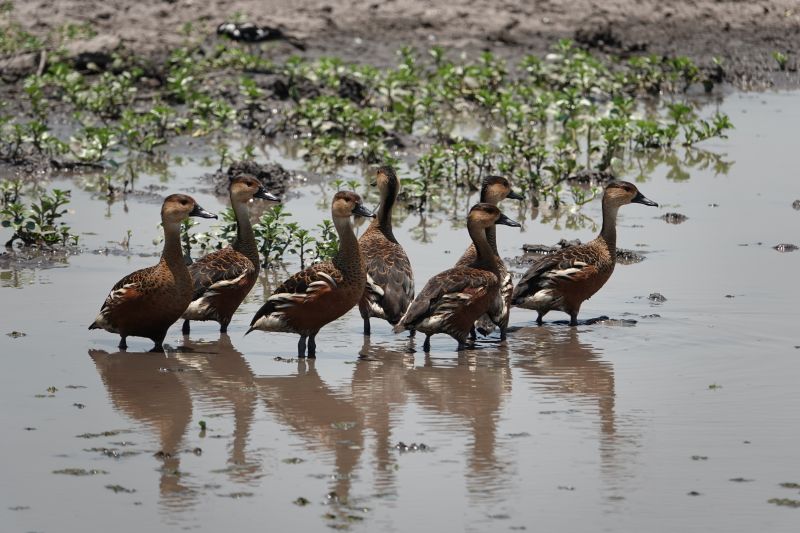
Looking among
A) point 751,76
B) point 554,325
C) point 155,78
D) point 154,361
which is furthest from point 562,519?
point 751,76

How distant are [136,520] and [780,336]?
18.2 ft

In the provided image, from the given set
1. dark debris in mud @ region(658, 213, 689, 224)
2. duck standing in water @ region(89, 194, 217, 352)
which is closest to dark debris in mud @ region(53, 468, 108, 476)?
duck standing in water @ region(89, 194, 217, 352)

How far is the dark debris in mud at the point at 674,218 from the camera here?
14591 mm

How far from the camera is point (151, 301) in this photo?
32.7 ft

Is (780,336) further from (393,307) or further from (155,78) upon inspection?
(155,78)

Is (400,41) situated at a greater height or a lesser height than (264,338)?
greater

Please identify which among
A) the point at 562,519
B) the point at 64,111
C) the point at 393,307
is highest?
the point at 64,111

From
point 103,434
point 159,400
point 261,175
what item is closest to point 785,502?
point 103,434

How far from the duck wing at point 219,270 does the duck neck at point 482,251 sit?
1.68 meters

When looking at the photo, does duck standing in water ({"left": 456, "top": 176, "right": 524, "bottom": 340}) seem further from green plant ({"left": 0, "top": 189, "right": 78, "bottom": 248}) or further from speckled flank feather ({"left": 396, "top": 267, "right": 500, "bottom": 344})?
green plant ({"left": 0, "top": 189, "right": 78, "bottom": 248})

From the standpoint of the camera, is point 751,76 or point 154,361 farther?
point 751,76

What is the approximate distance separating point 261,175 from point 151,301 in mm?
5694

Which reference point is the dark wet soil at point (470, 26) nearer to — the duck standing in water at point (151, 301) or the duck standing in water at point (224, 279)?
the duck standing in water at point (224, 279)

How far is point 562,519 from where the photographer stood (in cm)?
679
